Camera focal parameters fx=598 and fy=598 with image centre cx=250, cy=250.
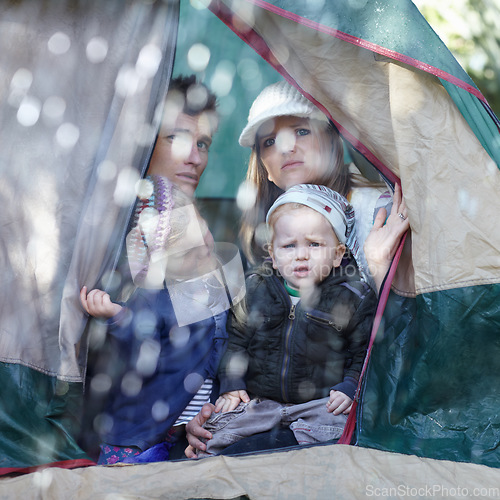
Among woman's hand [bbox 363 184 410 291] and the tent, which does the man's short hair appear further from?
woman's hand [bbox 363 184 410 291]

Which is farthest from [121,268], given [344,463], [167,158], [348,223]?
[344,463]

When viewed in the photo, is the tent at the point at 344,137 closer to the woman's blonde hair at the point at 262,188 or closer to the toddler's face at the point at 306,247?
the toddler's face at the point at 306,247

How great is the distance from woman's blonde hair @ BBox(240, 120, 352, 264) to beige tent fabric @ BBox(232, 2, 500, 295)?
559 mm

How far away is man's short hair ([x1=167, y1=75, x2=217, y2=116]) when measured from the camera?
2.45 meters

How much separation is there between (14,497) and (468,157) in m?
1.60

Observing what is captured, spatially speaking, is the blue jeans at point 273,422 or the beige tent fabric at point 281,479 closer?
the beige tent fabric at point 281,479

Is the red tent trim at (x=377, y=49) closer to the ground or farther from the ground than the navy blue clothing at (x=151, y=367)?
farther from the ground

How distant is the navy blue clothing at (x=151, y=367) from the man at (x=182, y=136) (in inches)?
21.6

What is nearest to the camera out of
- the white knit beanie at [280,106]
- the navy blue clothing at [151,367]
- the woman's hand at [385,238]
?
the woman's hand at [385,238]

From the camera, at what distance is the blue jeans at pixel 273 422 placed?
1915 mm

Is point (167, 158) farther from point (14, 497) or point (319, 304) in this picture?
point (14, 497)

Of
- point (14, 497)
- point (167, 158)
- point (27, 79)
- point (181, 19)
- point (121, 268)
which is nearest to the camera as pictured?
point (14, 497)

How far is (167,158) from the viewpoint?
2.45m

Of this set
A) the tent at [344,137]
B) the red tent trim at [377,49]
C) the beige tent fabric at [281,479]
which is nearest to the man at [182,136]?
the tent at [344,137]
